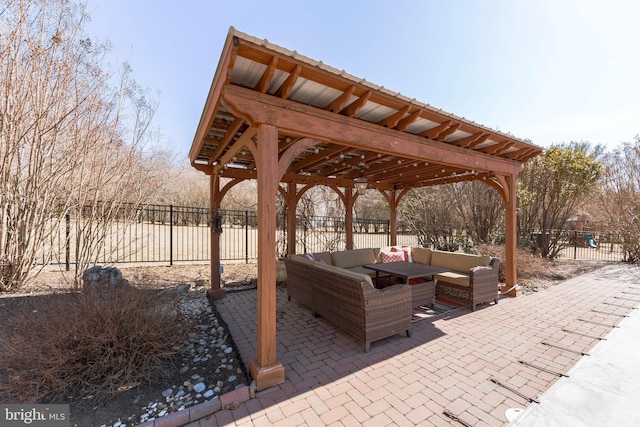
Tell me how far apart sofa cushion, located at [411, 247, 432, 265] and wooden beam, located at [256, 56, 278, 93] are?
5199mm

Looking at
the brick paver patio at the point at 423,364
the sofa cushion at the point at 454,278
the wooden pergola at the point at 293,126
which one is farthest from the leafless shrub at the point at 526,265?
the wooden pergola at the point at 293,126

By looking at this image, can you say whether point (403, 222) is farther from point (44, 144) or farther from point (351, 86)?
point (44, 144)

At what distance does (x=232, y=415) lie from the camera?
84.0 inches

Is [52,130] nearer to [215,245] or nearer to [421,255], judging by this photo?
[215,245]

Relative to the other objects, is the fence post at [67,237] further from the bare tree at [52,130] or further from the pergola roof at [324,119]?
the pergola roof at [324,119]

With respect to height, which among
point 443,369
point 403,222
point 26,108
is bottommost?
point 443,369

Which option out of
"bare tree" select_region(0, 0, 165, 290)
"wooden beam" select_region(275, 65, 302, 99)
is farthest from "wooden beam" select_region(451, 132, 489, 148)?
"bare tree" select_region(0, 0, 165, 290)

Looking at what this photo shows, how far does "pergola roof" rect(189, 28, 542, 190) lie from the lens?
2.33 m

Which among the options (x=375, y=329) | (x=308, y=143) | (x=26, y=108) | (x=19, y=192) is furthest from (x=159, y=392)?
(x=26, y=108)

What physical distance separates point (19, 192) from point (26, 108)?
1491 millimetres

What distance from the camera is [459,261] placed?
5.31m

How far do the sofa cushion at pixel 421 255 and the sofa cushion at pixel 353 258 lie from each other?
995 millimetres

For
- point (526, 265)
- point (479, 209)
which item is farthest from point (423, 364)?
point (479, 209)

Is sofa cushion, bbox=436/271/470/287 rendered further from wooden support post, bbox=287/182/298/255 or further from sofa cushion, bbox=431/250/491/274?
wooden support post, bbox=287/182/298/255
